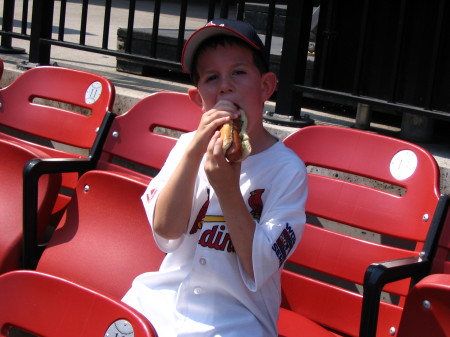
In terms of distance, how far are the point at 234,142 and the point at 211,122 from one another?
96 millimetres

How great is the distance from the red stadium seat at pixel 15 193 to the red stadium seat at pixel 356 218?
0.96 meters

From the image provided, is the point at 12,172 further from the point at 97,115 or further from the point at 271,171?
the point at 271,171

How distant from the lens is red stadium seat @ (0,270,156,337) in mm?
1905

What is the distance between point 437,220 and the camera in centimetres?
258

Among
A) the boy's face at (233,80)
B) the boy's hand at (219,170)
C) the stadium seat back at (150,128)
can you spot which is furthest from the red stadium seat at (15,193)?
the boy's hand at (219,170)

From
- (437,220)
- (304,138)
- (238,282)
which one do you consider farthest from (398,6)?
(238,282)

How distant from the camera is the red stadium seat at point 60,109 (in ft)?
11.9

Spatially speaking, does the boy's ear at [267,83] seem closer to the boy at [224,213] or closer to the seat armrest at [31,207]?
the boy at [224,213]

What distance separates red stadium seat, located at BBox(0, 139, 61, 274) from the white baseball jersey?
1.00 m

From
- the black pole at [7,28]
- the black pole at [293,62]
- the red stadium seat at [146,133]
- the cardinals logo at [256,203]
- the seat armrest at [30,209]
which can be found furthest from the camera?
the black pole at [7,28]

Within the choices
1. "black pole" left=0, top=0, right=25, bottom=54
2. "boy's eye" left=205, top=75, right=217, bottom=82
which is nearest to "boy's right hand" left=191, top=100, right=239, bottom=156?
"boy's eye" left=205, top=75, right=217, bottom=82

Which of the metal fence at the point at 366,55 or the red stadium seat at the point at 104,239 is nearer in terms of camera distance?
the red stadium seat at the point at 104,239

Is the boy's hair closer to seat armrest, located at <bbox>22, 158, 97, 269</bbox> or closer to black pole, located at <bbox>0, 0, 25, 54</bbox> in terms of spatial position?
seat armrest, located at <bbox>22, 158, 97, 269</bbox>

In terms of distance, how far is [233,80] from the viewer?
2119 millimetres
